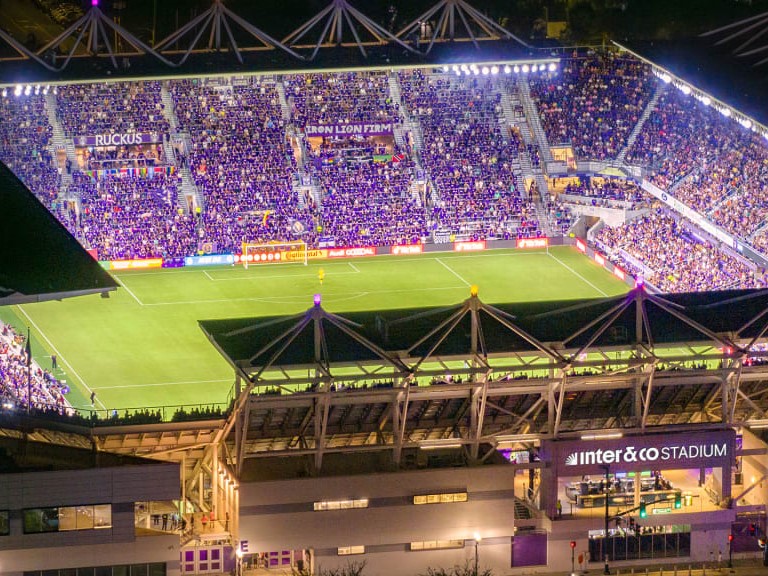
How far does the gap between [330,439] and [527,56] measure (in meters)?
54.9

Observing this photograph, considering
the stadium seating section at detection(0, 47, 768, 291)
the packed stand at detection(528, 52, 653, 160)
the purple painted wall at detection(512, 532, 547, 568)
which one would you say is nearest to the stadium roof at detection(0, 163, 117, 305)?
the purple painted wall at detection(512, 532, 547, 568)

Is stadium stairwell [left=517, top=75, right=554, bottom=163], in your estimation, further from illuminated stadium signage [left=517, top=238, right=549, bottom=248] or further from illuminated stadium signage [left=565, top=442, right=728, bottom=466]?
illuminated stadium signage [left=565, top=442, right=728, bottom=466]

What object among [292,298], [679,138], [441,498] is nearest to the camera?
[441,498]

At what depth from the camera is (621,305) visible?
66375mm

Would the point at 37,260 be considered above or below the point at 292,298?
below

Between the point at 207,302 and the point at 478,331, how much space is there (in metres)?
39.7

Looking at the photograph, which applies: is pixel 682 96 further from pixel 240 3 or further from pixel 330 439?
pixel 330 439

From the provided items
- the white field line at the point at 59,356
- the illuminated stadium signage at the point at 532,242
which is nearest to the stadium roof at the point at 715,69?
the illuminated stadium signage at the point at 532,242

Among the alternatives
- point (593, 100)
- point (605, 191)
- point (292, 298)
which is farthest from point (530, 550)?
point (593, 100)

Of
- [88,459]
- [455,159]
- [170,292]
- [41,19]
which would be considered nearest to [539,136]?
[455,159]

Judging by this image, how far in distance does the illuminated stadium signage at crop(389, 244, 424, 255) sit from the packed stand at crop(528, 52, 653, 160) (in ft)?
40.5

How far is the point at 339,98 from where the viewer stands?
120m

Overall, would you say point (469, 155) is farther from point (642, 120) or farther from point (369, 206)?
point (642, 120)

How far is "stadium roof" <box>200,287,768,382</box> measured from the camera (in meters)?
64.1
